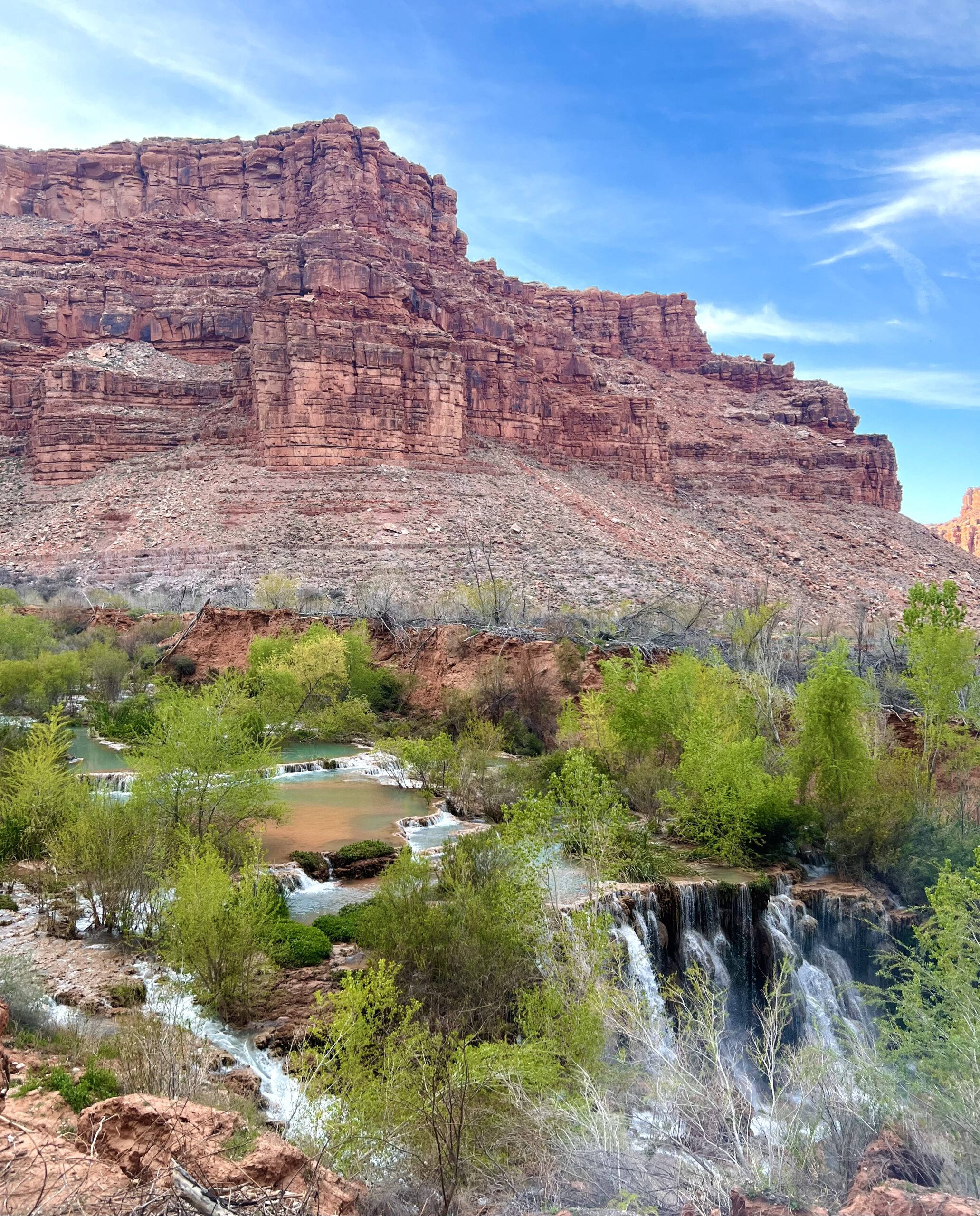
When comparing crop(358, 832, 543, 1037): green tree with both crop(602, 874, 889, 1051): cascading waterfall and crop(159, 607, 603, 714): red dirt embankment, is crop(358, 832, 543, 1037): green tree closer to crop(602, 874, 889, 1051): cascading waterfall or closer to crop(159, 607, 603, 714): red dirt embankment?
crop(602, 874, 889, 1051): cascading waterfall

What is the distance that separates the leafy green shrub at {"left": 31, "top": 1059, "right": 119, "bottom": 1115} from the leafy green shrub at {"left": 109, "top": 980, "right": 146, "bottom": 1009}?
217cm

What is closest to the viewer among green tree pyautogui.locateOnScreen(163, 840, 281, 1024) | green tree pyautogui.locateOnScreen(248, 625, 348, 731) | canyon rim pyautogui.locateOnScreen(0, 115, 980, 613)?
green tree pyautogui.locateOnScreen(163, 840, 281, 1024)

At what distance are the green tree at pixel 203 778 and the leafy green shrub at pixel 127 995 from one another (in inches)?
113

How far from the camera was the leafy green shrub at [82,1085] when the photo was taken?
7.44 m

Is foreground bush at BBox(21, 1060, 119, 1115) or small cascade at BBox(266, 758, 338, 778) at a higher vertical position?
foreground bush at BBox(21, 1060, 119, 1115)

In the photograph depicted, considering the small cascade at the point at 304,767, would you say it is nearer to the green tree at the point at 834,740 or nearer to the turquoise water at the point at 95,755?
the turquoise water at the point at 95,755

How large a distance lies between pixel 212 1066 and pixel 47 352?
70347 millimetres

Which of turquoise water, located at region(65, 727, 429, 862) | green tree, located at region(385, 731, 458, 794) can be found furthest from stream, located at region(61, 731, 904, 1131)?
green tree, located at region(385, 731, 458, 794)

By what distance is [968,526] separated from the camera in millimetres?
149625

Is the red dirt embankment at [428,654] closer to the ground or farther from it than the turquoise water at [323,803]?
farther from it

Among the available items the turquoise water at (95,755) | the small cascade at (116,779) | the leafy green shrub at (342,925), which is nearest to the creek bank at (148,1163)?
the leafy green shrub at (342,925)

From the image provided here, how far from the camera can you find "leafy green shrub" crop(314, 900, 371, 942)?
12719mm

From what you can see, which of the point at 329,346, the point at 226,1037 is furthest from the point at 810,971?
the point at 329,346

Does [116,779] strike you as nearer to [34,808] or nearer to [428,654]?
[34,808]
